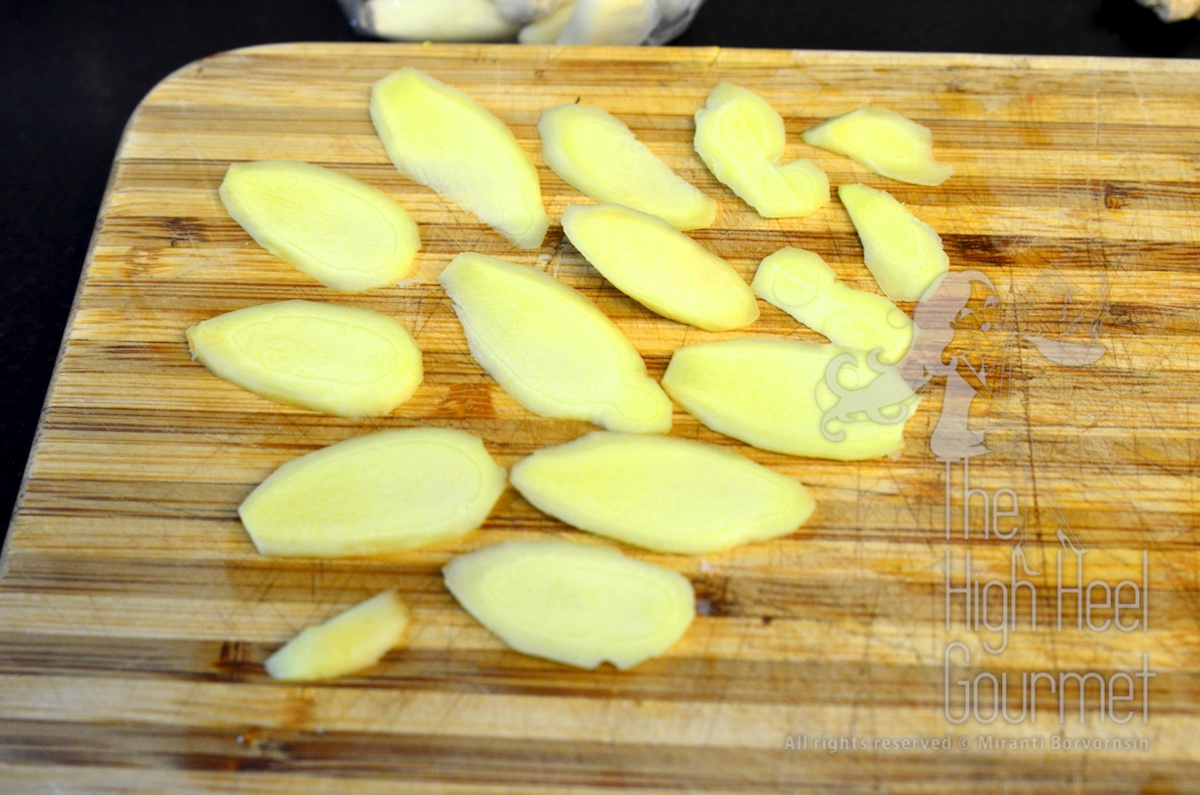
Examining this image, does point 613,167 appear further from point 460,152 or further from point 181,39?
point 181,39

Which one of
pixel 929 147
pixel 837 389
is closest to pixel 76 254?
pixel 837 389

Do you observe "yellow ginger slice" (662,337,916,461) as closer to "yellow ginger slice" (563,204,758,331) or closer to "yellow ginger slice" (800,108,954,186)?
"yellow ginger slice" (563,204,758,331)

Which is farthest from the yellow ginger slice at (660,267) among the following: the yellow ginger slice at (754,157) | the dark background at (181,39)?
the dark background at (181,39)

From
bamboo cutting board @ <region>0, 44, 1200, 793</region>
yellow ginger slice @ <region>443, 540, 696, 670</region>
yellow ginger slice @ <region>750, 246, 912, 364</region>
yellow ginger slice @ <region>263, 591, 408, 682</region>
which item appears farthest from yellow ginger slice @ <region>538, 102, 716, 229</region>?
yellow ginger slice @ <region>263, 591, 408, 682</region>

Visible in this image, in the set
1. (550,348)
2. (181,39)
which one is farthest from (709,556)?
(181,39)

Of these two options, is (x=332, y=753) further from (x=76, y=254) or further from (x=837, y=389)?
(x=76, y=254)
